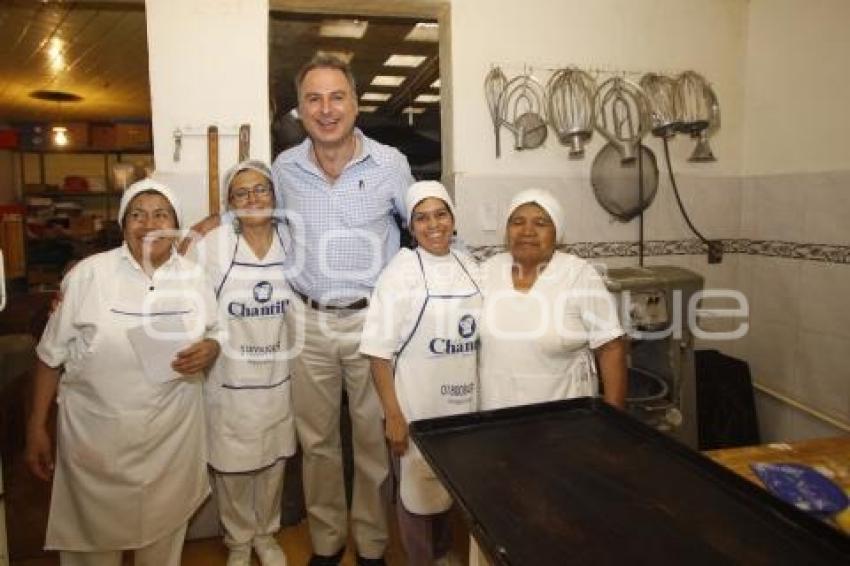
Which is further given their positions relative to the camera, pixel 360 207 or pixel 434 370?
pixel 360 207

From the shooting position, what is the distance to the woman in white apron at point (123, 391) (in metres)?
1.72

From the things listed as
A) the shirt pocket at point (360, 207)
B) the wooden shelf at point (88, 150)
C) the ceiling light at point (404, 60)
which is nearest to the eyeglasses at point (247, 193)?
the shirt pocket at point (360, 207)

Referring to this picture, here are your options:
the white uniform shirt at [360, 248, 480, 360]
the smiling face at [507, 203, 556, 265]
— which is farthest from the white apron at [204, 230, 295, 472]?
the smiling face at [507, 203, 556, 265]

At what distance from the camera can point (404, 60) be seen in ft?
16.6

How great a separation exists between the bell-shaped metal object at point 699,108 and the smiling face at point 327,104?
5.77 feet

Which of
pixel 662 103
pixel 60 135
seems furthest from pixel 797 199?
pixel 60 135

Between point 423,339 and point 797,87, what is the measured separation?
2264 millimetres

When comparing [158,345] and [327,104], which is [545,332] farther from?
[158,345]

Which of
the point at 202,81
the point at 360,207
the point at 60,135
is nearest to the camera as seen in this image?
the point at 360,207

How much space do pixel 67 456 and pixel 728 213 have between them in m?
3.12

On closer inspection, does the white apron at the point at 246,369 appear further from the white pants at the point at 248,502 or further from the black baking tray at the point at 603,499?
the black baking tray at the point at 603,499

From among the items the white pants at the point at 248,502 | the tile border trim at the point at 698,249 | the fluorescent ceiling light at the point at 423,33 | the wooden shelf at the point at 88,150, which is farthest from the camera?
the wooden shelf at the point at 88,150

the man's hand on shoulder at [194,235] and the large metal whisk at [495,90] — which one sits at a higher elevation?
the large metal whisk at [495,90]

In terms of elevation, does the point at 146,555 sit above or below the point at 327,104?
below
